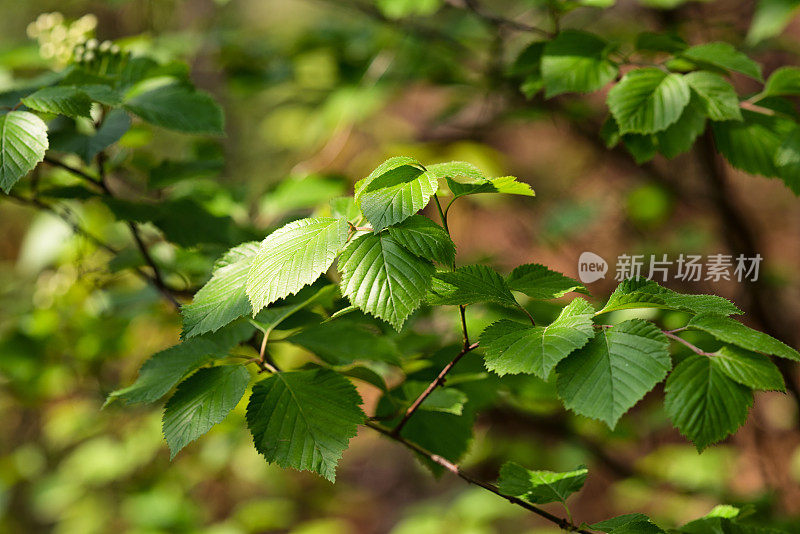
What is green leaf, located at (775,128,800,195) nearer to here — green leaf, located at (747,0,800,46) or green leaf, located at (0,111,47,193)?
green leaf, located at (747,0,800,46)

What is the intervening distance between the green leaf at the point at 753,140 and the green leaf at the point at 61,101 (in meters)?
0.97

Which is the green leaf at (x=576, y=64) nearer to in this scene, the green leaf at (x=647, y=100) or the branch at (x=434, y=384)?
the green leaf at (x=647, y=100)

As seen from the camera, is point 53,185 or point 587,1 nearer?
point 587,1

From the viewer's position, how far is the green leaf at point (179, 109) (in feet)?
3.03

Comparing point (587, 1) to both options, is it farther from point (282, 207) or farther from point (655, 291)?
point (282, 207)

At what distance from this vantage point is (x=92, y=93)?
825 millimetres

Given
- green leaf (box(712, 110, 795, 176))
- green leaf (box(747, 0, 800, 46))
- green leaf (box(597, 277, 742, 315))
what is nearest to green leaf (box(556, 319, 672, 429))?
green leaf (box(597, 277, 742, 315))

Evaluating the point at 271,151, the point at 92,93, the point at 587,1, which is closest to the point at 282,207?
the point at 92,93

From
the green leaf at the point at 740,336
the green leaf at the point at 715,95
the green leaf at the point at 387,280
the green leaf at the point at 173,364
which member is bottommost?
the green leaf at the point at 173,364

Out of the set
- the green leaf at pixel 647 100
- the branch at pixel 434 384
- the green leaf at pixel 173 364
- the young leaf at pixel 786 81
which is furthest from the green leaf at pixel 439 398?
the young leaf at pixel 786 81

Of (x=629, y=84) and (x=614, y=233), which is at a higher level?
(x=629, y=84)

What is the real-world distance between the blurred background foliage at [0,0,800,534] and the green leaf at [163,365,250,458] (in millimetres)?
404

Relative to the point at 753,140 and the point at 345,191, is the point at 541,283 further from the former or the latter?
the point at 345,191

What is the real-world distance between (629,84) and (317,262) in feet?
1.92
